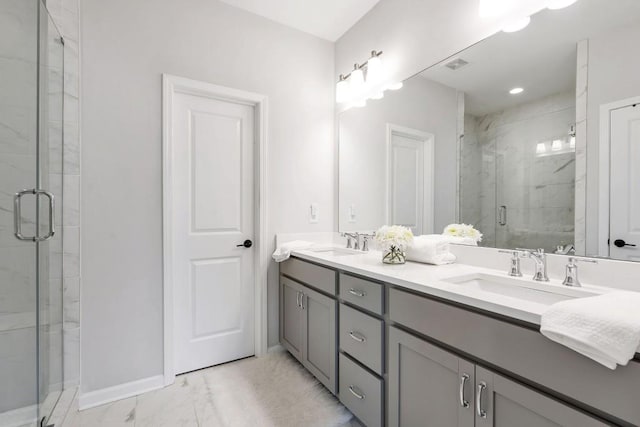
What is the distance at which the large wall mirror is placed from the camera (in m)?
1.16

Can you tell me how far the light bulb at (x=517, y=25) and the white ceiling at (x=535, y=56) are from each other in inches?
0.7

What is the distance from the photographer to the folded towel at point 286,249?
2.26 metres

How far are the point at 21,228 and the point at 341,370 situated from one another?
1.84 meters

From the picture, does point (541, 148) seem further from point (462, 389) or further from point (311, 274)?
point (311, 274)

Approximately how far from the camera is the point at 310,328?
79.2 inches

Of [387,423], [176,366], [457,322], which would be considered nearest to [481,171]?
[457,322]

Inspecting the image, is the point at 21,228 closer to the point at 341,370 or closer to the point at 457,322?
the point at 341,370

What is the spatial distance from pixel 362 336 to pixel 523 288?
756mm

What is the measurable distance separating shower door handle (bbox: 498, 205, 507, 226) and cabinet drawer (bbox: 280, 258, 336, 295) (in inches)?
36.0

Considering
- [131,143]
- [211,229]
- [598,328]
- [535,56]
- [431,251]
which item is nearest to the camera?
[598,328]

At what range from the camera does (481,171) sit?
5.39ft

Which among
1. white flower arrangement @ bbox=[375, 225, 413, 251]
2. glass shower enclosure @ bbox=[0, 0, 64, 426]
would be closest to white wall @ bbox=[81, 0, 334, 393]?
glass shower enclosure @ bbox=[0, 0, 64, 426]

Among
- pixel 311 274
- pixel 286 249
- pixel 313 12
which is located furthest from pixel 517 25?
pixel 286 249

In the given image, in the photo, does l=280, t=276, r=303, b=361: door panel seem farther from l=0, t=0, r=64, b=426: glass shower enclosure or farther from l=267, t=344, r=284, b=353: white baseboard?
l=0, t=0, r=64, b=426: glass shower enclosure
